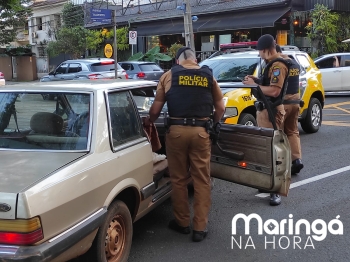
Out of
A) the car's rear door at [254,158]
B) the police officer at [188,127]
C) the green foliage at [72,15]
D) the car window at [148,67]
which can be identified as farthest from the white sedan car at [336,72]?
the green foliage at [72,15]

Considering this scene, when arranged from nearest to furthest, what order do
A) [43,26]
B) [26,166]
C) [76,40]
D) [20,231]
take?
[20,231] < [26,166] < [76,40] < [43,26]

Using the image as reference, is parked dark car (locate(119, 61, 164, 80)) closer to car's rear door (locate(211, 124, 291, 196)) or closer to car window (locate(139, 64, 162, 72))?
car window (locate(139, 64, 162, 72))

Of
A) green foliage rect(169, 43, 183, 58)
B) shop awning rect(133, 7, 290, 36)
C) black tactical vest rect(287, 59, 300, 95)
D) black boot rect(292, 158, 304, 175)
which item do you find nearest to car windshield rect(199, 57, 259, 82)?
black tactical vest rect(287, 59, 300, 95)

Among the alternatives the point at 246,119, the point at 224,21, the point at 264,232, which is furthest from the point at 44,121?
the point at 224,21

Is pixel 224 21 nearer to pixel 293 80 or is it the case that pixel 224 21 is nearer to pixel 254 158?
pixel 293 80

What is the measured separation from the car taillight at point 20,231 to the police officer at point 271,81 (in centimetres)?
326

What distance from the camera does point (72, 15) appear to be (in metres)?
38.4

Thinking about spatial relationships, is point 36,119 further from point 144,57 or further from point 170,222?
point 144,57

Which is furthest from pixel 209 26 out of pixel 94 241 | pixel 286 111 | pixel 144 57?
pixel 94 241

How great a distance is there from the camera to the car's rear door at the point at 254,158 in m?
4.50

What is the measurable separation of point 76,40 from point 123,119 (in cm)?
3000

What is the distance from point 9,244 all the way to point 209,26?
908 inches

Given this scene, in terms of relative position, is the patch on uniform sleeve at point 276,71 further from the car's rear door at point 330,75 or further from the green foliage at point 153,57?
the green foliage at point 153,57

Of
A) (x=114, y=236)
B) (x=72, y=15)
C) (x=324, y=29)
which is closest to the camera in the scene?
(x=114, y=236)
